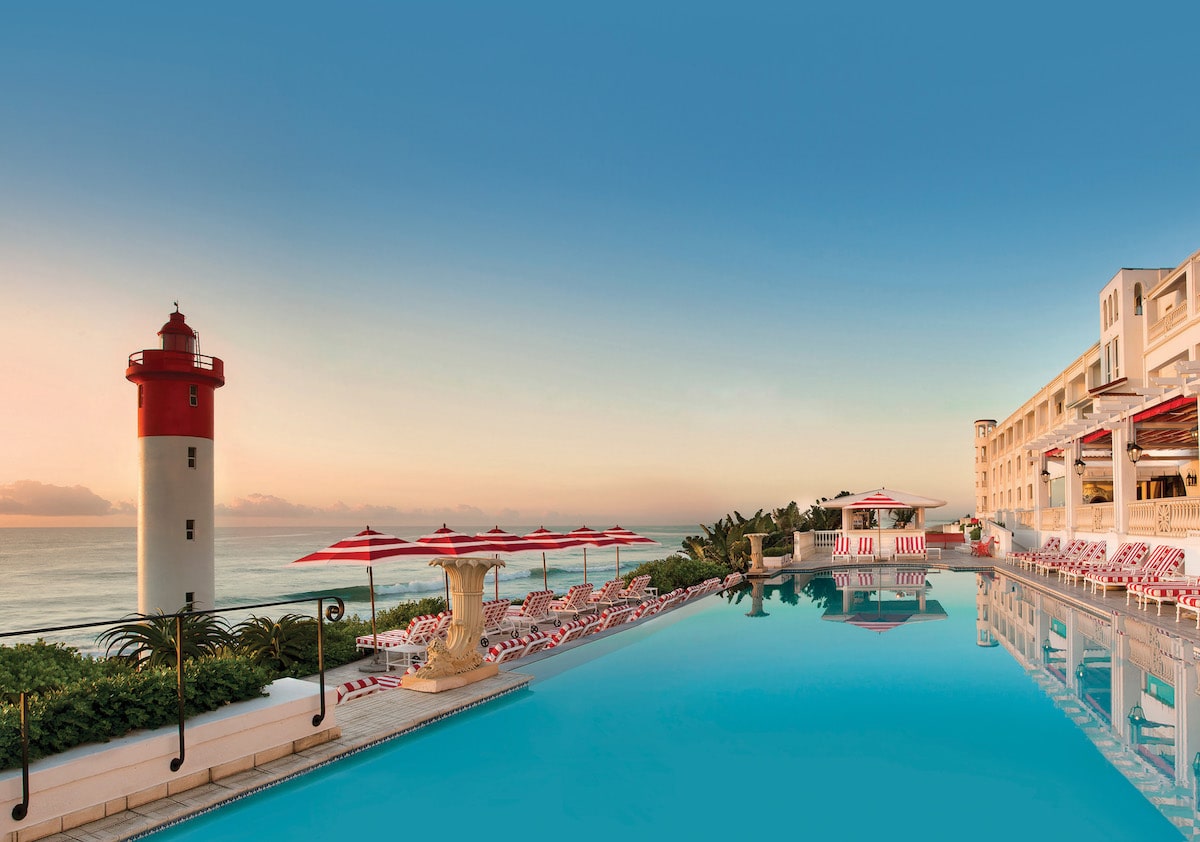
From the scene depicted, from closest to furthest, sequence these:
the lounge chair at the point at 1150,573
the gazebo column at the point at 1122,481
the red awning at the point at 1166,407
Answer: the lounge chair at the point at 1150,573 < the red awning at the point at 1166,407 < the gazebo column at the point at 1122,481

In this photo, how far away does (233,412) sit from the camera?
3403 cm

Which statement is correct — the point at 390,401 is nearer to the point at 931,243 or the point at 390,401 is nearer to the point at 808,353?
the point at 808,353

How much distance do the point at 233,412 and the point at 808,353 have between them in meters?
25.9

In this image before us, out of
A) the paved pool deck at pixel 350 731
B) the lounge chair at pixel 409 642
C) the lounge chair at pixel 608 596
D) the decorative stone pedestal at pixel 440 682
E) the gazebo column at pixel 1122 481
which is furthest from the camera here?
the gazebo column at pixel 1122 481

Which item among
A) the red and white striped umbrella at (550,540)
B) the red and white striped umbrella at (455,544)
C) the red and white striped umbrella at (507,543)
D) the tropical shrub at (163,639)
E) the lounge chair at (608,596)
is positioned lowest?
the lounge chair at (608,596)

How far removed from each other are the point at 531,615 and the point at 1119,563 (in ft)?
45.6

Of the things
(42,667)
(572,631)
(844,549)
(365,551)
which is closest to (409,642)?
(365,551)

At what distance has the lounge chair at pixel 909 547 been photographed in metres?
27.5

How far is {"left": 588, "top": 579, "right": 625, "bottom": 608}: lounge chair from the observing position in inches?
640

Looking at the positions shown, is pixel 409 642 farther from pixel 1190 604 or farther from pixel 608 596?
pixel 1190 604

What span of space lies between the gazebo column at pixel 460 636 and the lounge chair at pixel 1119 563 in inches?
603

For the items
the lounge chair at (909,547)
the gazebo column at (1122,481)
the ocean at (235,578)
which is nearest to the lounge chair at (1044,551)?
the lounge chair at (909,547)

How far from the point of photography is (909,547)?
1089 inches

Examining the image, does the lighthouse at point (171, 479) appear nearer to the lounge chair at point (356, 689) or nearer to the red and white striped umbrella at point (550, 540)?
the red and white striped umbrella at point (550, 540)
